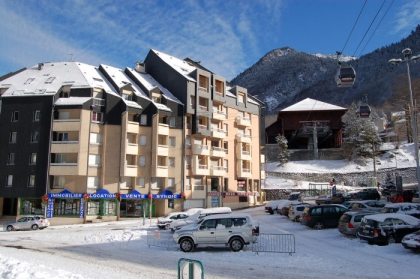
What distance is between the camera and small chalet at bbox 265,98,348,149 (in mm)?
73438

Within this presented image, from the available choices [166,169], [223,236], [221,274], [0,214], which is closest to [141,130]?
[166,169]

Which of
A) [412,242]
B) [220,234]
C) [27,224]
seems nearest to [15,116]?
[27,224]

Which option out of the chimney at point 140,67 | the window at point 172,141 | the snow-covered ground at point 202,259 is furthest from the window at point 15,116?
the snow-covered ground at point 202,259

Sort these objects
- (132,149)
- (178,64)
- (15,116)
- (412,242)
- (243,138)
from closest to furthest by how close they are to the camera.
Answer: (412,242), (15,116), (132,149), (243,138), (178,64)

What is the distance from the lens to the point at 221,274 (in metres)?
12.9

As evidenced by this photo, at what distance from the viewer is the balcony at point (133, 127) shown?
1690 inches

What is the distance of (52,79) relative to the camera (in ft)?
147

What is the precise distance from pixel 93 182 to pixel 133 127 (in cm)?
774

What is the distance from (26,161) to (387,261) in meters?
37.4

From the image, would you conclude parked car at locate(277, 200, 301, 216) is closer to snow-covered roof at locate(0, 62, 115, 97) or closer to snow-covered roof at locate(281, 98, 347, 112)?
snow-covered roof at locate(0, 62, 115, 97)

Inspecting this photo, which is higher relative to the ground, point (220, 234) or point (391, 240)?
point (220, 234)

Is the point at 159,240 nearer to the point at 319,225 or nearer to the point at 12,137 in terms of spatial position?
the point at 319,225

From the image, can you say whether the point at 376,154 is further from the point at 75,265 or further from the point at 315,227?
the point at 75,265

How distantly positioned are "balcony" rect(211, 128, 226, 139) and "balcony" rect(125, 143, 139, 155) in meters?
11.7
